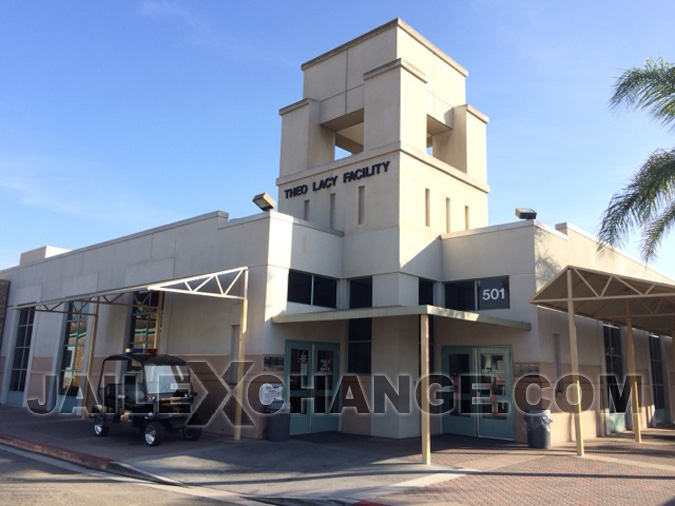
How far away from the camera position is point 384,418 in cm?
1554

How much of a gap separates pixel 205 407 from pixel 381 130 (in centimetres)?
956

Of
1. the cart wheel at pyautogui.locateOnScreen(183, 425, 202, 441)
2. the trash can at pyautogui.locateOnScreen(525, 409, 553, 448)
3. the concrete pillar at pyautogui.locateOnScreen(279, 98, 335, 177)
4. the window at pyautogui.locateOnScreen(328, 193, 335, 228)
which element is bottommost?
the cart wheel at pyautogui.locateOnScreen(183, 425, 202, 441)

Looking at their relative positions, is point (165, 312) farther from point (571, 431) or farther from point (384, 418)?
point (571, 431)

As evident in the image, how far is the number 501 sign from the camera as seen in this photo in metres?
16.1

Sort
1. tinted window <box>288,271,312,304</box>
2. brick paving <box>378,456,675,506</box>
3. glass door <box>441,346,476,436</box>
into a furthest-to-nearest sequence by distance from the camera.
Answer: tinted window <box>288,271,312,304</box>, glass door <box>441,346,476,436</box>, brick paving <box>378,456,675,506</box>

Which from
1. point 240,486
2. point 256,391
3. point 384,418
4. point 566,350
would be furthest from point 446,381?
point 240,486

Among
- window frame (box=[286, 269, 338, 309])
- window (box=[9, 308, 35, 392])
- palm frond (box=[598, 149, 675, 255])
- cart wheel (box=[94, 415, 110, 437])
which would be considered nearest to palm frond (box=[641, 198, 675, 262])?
palm frond (box=[598, 149, 675, 255])

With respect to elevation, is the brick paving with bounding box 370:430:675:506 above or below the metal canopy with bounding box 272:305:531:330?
below

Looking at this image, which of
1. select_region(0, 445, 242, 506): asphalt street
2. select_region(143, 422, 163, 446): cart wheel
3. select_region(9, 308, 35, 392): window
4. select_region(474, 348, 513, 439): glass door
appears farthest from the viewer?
select_region(9, 308, 35, 392): window

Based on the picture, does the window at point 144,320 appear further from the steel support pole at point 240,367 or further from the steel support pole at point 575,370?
the steel support pole at point 575,370

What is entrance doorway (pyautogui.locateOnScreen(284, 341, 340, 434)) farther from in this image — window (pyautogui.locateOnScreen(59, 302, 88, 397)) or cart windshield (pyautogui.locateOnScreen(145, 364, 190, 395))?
window (pyautogui.locateOnScreen(59, 302, 88, 397))

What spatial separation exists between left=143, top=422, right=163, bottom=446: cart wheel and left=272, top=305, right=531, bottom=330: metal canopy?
3.83m

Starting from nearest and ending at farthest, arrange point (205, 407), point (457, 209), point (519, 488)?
point (519, 488), point (205, 407), point (457, 209)

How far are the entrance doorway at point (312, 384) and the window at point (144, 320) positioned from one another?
5373 millimetres
